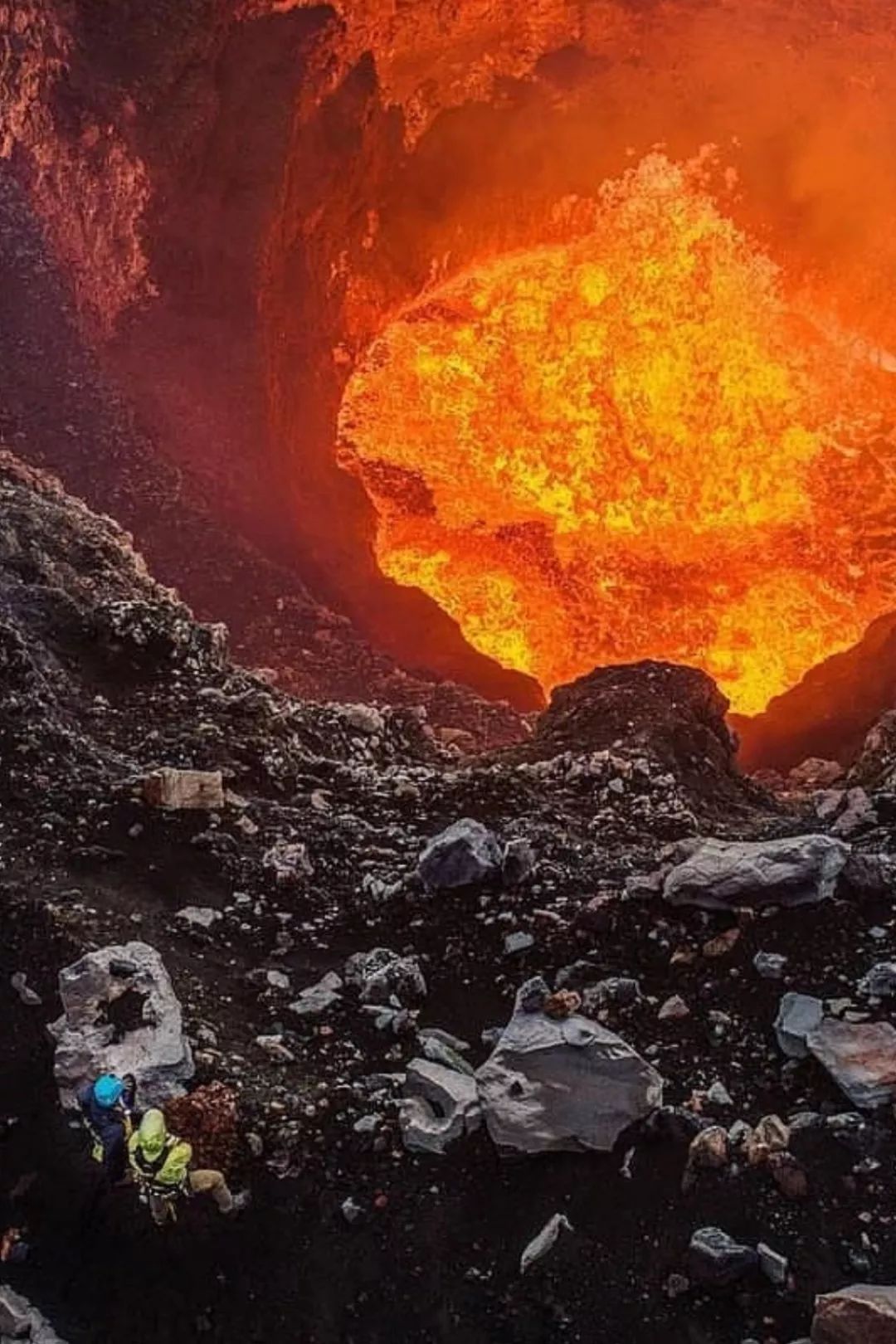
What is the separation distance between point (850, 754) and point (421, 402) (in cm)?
1095

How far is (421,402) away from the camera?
2075 centimetres

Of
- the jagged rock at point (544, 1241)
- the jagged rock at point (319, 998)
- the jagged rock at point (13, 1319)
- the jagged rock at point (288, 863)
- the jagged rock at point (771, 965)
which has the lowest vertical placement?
the jagged rock at point (13, 1319)

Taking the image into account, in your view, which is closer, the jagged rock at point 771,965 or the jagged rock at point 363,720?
the jagged rock at point 771,965

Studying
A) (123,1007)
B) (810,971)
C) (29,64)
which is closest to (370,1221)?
(123,1007)

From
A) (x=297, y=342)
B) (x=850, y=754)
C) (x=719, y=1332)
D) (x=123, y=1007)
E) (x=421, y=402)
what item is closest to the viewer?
(x=719, y=1332)

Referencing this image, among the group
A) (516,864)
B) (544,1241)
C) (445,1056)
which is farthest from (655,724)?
(544,1241)

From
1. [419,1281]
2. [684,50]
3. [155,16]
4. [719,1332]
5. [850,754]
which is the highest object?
[684,50]

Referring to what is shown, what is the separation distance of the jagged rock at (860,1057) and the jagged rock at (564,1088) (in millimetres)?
886

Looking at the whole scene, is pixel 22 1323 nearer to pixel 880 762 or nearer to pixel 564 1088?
pixel 564 1088

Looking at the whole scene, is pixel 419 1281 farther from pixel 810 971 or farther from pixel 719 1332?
pixel 810 971

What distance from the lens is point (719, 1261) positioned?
503 cm

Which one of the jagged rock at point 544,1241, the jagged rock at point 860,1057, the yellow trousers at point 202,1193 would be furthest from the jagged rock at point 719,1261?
the yellow trousers at point 202,1193

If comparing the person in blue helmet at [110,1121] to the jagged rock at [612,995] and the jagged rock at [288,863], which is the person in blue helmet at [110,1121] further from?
the jagged rock at [612,995]

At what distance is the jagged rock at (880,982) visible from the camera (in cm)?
618
